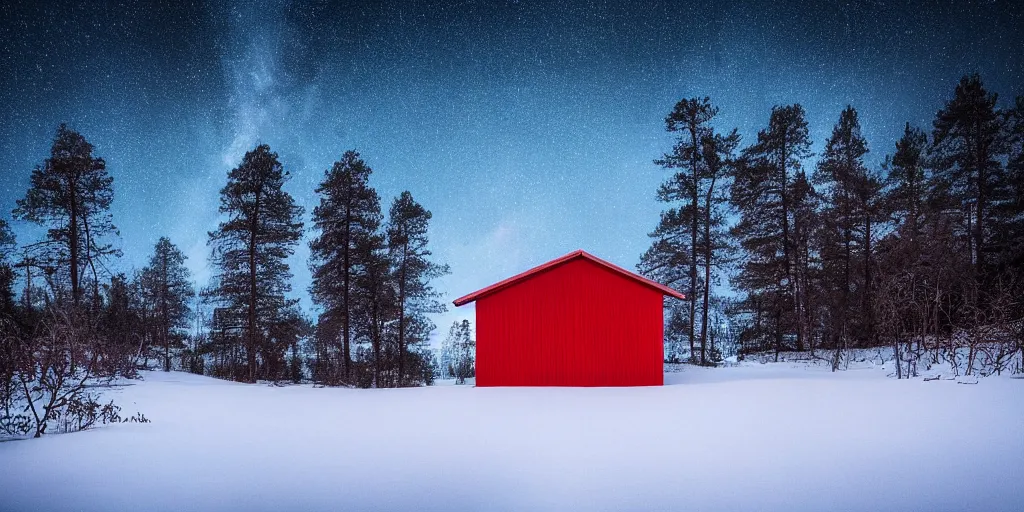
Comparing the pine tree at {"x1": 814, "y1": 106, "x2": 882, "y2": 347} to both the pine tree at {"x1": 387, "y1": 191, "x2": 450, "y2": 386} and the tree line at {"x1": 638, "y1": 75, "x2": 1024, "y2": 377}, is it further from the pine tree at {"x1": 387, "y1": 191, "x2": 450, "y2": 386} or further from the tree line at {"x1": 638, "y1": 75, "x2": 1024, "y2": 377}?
the pine tree at {"x1": 387, "y1": 191, "x2": 450, "y2": 386}

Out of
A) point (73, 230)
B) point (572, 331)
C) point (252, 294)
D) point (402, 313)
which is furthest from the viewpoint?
point (402, 313)

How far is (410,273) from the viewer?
2453cm

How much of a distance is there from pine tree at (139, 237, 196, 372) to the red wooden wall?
28525mm

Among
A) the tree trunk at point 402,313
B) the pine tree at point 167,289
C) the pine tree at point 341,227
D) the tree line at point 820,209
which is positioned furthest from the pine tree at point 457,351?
the pine tree at point 167,289

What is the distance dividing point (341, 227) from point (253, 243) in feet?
12.3

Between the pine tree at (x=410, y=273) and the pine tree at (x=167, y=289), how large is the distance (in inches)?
747

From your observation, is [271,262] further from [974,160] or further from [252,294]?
[974,160]

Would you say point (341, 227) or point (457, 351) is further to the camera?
point (457, 351)

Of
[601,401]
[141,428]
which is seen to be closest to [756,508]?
[601,401]

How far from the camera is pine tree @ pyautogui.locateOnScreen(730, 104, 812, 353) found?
74.6 ft

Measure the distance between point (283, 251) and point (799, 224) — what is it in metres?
24.6

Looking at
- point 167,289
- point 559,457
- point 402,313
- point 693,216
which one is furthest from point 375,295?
point 167,289

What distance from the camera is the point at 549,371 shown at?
14469mm

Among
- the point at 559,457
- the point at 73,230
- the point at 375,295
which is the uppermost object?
the point at 73,230
